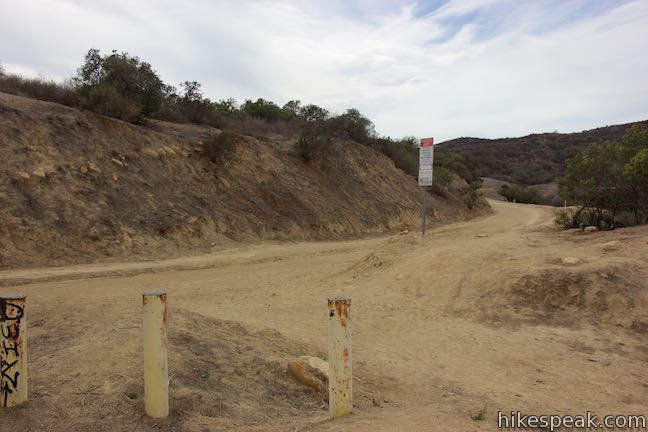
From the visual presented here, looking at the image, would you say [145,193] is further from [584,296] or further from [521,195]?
[521,195]

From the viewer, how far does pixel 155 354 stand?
150 inches

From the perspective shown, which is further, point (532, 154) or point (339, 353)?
point (532, 154)

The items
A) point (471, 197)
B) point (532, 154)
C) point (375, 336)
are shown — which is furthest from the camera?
point (532, 154)

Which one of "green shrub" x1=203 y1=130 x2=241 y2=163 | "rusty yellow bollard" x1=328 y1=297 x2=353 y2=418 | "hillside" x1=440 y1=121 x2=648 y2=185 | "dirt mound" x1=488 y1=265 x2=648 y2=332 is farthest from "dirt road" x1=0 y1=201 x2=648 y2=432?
"hillside" x1=440 y1=121 x2=648 y2=185

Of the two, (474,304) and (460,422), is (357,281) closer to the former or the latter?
(474,304)

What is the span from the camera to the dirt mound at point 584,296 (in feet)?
26.6

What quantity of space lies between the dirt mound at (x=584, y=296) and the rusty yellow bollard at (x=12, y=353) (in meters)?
7.24

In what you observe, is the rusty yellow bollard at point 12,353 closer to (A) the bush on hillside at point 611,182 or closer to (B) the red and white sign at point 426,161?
(B) the red and white sign at point 426,161

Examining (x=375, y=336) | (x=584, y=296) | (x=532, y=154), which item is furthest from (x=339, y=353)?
(x=532, y=154)

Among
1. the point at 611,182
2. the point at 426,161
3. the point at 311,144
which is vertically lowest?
the point at 611,182

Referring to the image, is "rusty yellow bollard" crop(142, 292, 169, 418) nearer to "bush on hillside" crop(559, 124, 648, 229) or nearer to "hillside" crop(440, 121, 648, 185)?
"bush on hillside" crop(559, 124, 648, 229)

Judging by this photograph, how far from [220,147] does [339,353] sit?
720 inches

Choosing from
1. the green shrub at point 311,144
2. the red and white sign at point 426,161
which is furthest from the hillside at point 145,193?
the red and white sign at point 426,161

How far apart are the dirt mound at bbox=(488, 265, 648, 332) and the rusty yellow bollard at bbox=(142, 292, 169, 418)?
254 inches
